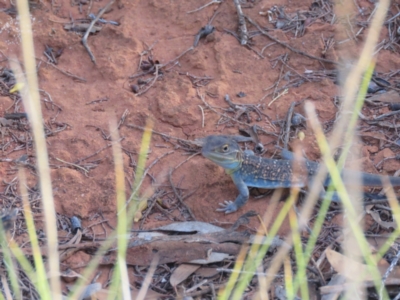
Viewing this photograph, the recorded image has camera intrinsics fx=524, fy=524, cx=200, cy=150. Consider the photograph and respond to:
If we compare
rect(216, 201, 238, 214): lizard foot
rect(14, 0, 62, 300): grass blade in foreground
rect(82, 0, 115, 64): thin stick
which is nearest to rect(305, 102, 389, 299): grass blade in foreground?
rect(216, 201, 238, 214): lizard foot

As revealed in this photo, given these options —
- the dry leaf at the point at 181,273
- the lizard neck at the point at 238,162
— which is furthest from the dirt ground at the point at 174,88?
the dry leaf at the point at 181,273

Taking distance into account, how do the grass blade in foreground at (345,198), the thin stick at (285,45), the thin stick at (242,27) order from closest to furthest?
the grass blade in foreground at (345,198) < the thin stick at (285,45) < the thin stick at (242,27)

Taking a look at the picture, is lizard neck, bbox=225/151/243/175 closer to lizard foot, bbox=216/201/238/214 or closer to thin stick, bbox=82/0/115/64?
lizard foot, bbox=216/201/238/214

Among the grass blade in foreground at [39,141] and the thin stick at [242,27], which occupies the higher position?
the thin stick at [242,27]

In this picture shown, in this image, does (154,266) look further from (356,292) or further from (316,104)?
(316,104)

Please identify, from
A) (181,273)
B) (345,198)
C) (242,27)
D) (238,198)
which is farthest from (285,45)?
(181,273)

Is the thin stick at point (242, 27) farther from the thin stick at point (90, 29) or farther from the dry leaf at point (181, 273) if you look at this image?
the dry leaf at point (181, 273)

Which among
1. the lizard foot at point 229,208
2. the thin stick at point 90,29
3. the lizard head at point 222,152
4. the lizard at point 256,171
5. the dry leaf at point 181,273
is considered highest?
the thin stick at point 90,29
